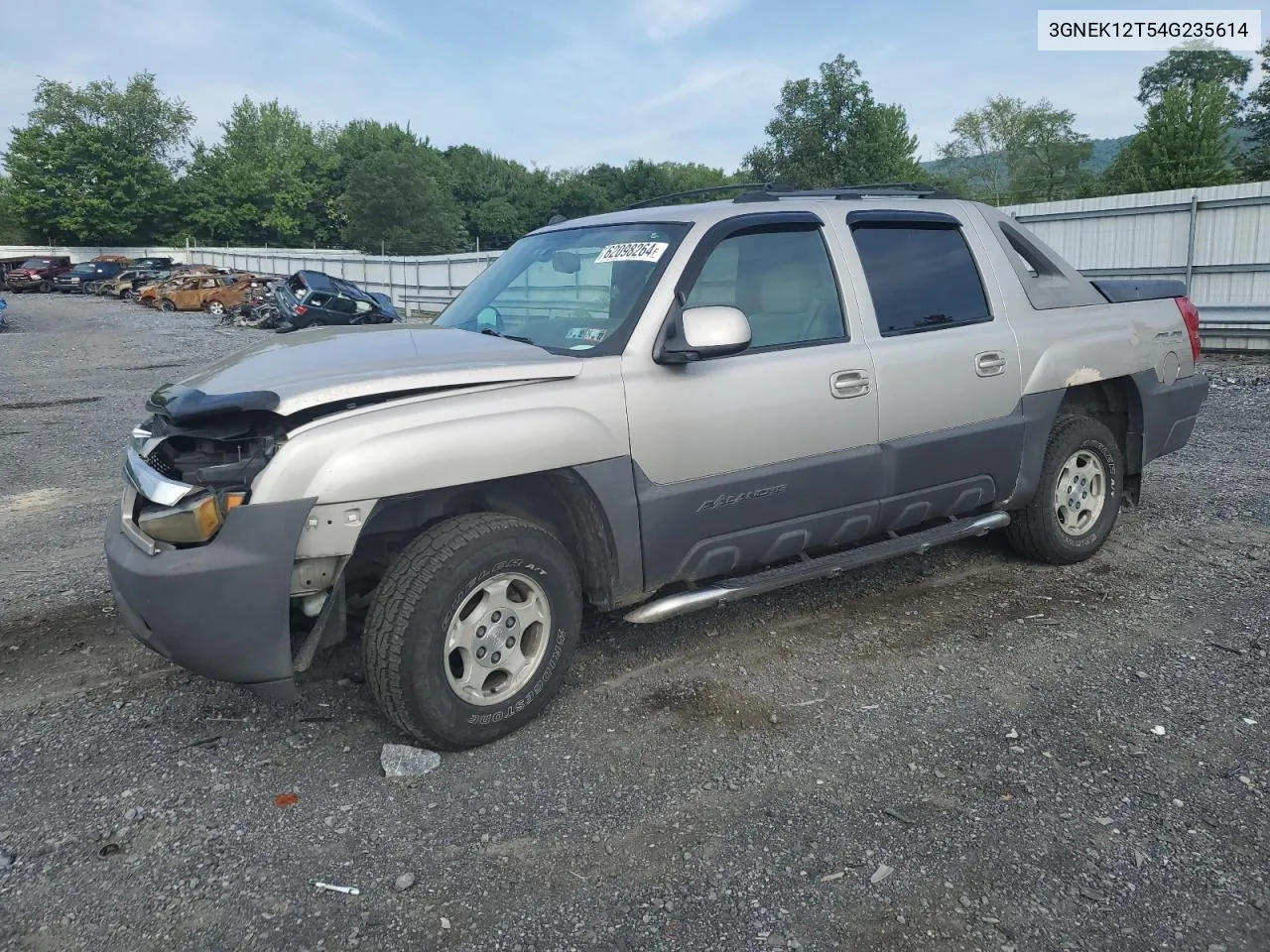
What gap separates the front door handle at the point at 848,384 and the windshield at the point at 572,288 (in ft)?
2.95

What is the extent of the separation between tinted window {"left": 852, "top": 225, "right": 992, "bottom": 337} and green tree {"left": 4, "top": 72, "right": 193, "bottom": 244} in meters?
77.1

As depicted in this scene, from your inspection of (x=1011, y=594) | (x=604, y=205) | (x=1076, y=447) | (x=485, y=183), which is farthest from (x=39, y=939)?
(x=485, y=183)

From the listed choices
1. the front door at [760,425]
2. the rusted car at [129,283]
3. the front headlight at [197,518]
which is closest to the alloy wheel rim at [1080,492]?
the front door at [760,425]

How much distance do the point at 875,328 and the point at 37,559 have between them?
4947 mm

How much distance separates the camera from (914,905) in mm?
2641

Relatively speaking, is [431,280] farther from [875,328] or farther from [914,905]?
[914,905]

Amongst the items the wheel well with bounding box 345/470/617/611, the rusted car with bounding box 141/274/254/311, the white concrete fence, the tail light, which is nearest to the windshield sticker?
the wheel well with bounding box 345/470/617/611

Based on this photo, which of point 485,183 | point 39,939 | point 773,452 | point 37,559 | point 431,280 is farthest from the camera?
point 485,183

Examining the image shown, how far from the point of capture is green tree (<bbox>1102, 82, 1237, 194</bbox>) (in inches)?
1585

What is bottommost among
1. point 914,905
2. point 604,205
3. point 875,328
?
point 914,905

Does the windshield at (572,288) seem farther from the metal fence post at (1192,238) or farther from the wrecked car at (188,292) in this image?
the wrecked car at (188,292)

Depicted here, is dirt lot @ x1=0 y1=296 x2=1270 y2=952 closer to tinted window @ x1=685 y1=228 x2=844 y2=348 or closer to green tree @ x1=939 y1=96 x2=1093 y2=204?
tinted window @ x1=685 y1=228 x2=844 y2=348

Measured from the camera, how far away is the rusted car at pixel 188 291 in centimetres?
3544

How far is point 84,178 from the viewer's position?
6981cm
